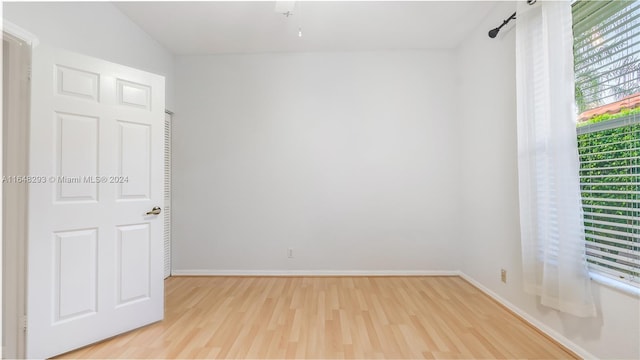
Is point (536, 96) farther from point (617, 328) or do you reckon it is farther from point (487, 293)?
point (487, 293)

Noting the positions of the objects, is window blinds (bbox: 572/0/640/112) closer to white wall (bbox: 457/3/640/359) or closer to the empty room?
the empty room

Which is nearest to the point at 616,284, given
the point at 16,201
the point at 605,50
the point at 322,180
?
the point at 605,50

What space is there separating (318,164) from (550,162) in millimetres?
2307

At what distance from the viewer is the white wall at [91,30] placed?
1.93 m

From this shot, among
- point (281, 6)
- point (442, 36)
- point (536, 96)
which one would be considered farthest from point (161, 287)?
point (442, 36)

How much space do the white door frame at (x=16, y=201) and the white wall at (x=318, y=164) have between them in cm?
176

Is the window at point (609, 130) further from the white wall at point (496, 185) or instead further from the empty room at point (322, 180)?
the white wall at point (496, 185)

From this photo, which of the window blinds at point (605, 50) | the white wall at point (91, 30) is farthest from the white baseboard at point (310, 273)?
the white wall at point (91, 30)

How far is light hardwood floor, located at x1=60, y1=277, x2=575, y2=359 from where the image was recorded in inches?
75.7

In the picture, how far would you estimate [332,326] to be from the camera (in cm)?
226

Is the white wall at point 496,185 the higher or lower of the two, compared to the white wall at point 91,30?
lower

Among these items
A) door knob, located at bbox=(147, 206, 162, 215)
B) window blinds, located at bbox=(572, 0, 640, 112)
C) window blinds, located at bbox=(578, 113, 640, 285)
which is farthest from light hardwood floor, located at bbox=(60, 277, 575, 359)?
window blinds, located at bbox=(572, 0, 640, 112)

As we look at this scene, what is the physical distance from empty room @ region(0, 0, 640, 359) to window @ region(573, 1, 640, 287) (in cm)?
1

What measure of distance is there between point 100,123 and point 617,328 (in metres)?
3.64
